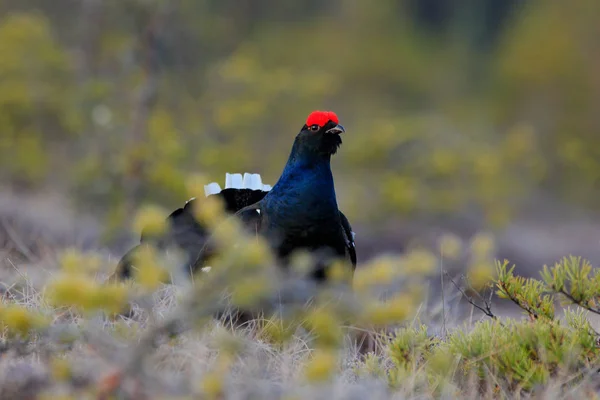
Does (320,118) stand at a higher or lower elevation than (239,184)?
higher

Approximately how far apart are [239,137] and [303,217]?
17.5ft

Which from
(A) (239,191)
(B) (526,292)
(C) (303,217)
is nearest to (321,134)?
(C) (303,217)

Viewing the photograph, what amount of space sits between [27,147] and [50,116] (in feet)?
3.67

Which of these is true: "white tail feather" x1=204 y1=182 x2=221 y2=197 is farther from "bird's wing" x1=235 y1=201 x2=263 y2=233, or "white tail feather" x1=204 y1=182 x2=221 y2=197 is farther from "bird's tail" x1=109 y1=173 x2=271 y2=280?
"bird's wing" x1=235 y1=201 x2=263 y2=233

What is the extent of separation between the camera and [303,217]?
116 inches

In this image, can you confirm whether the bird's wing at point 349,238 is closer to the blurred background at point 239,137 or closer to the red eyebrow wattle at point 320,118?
the red eyebrow wattle at point 320,118

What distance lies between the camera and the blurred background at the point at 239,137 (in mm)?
6914

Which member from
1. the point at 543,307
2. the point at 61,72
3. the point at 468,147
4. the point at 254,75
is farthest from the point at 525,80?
the point at 543,307

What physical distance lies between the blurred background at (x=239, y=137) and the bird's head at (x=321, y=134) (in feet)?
3.76

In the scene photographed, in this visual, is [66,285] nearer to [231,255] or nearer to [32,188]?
[231,255]

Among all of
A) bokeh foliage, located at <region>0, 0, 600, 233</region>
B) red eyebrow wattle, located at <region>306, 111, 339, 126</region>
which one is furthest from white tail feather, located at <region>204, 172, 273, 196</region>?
bokeh foliage, located at <region>0, 0, 600, 233</region>

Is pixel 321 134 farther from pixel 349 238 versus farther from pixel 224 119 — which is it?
pixel 224 119

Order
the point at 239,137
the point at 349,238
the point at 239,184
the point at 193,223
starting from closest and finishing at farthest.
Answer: the point at 349,238 → the point at 193,223 → the point at 239,184 → the point at 239,137

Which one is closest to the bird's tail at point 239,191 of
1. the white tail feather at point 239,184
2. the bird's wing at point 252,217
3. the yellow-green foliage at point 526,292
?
the white tail feather at point 239,184
